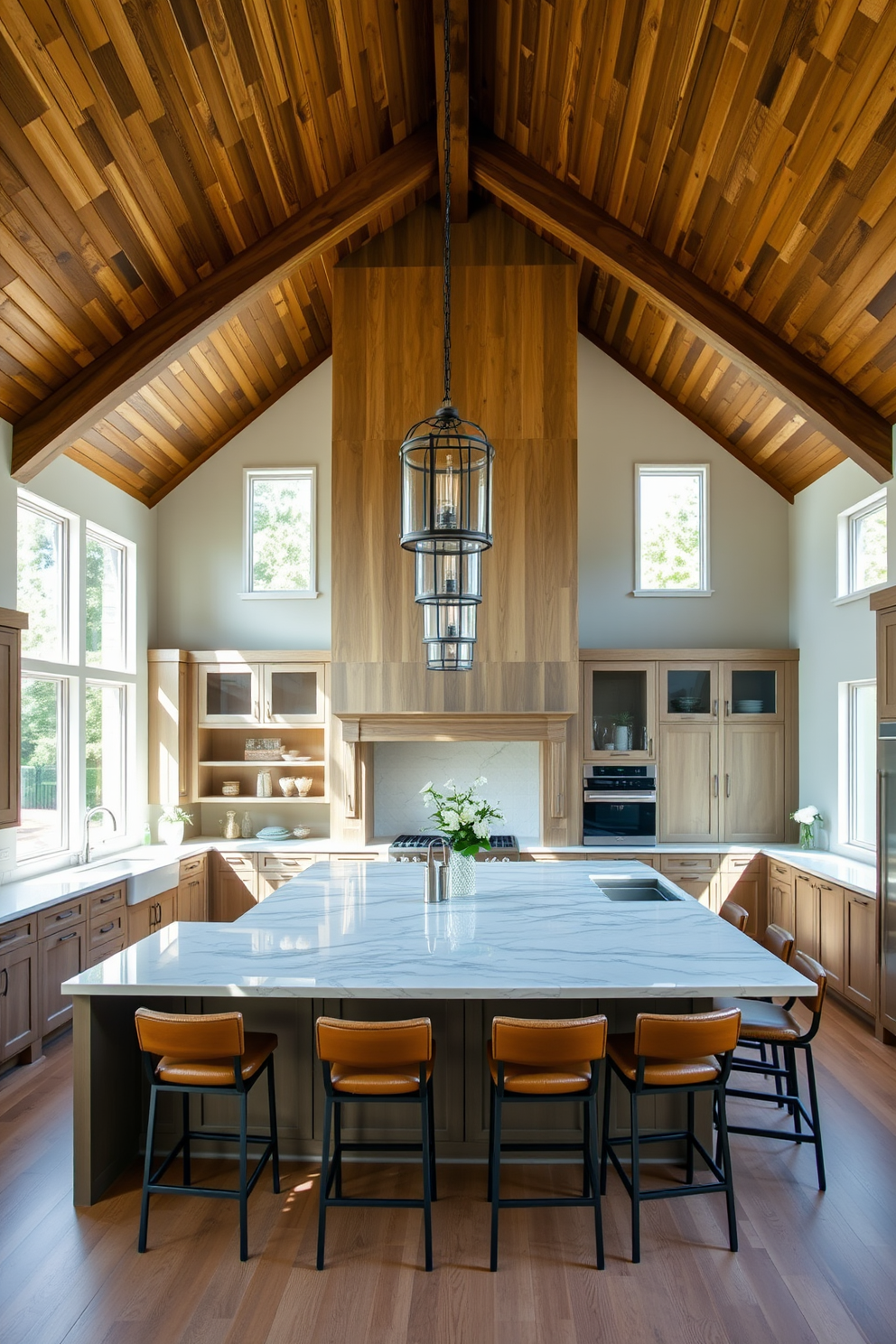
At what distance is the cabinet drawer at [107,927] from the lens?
5082mm

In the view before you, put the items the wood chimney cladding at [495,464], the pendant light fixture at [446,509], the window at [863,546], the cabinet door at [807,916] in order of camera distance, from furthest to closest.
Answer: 1. the wood chimney cladding at [495,464]
2. the window at [863,546]
3. the cabinet door at [807,916]
4. the pendant light fixture at [446,509]

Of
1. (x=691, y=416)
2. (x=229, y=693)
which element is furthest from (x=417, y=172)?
(x=229, y=693)

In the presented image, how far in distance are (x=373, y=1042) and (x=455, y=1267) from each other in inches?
30.0

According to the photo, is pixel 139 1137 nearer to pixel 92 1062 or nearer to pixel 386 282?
pixel 92 1062

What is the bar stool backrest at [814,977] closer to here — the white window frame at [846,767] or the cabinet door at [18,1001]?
the white window frame at [846,767]

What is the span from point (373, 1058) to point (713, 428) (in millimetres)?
6004

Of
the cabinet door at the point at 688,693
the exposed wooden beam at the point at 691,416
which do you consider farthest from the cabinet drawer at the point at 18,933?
the exposed wooden beam at the point at 691,416

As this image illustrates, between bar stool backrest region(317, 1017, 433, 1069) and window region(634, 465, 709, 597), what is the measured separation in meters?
5.24

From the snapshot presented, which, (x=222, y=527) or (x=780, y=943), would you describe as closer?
(x=780, y=943)

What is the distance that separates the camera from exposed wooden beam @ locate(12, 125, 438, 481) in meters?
5.21

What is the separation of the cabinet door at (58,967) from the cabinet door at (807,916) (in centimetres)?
420

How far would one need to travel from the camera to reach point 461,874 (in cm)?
428

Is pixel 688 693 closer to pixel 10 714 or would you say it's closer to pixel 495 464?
pixel 495 464

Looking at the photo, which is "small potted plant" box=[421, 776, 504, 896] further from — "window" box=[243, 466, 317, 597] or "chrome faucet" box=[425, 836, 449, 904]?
"window" box=[243, 466, 317, 597]
